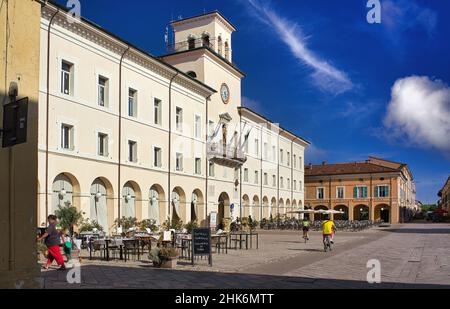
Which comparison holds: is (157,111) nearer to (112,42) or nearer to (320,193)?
(112,42)

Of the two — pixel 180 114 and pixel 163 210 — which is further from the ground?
pixel 180 114

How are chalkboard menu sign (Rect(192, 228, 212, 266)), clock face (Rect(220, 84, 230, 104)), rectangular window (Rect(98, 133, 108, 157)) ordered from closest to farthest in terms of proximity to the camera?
chalkboard menu sign (Rect(192, 228, 212, 266)) < rectangular window (Rect(98, 133, 108, 157)) < clock face (Rect(220, 84, 230, 104))

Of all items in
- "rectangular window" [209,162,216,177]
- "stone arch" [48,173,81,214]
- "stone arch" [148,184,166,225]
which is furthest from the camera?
"rectangular window" [209,162,216,177]

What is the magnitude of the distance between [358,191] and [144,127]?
52362 mm

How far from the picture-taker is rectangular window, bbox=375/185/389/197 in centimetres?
7362

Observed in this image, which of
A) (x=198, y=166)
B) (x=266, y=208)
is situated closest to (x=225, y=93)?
(x=198, y=166)

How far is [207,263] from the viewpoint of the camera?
1617 centimetres

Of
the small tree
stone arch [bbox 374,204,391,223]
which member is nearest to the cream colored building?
the small tree

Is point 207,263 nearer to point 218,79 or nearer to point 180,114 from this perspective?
point 180,114

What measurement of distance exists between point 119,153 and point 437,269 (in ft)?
60.6

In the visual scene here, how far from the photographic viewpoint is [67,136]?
24469 mm

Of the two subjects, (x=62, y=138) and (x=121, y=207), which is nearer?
(x=62, y=138)

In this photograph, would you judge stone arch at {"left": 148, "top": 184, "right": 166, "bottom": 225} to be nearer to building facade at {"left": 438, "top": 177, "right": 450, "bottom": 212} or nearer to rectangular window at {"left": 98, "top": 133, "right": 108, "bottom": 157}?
rectangular window at {"left": 98, "top": 133, "right": 108, "bottom": 157}

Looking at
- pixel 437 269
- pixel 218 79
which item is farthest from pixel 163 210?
pixel 437 269
